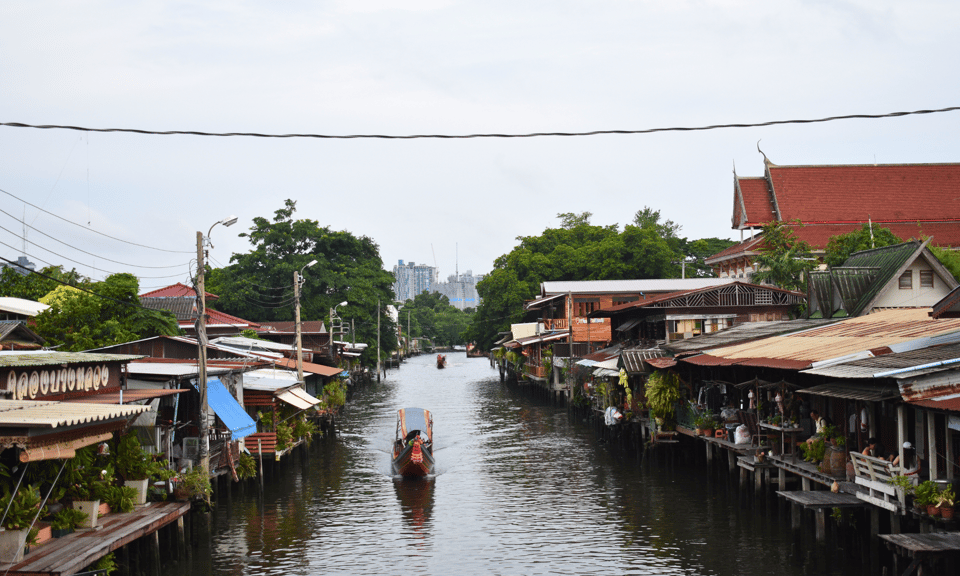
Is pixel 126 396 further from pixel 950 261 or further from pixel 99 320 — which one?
pixel 950 261

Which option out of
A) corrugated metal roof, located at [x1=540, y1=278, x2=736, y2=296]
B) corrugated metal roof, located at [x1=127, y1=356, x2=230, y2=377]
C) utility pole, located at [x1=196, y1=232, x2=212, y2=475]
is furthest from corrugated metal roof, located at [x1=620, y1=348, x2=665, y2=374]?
corrugated metal roof, located at [x1=540, y1=278, x2=736, y2=296]

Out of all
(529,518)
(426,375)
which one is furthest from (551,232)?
(529,518)

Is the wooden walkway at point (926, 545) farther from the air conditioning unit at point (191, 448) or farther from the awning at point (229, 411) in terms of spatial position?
the air conditioning unit at point (191, 448)

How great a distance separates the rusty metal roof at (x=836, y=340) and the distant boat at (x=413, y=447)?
1047 centimetres

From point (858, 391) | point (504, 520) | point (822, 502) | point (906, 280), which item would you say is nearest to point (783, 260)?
point (906, 280)

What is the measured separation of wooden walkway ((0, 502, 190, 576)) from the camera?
44.7ft

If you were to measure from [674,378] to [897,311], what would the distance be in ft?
26.2

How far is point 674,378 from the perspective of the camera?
105 ft

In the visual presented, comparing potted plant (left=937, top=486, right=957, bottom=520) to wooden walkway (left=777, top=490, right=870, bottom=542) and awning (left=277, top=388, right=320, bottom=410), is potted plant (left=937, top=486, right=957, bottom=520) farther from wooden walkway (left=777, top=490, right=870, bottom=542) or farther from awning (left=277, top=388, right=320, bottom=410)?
awning (left=277, top=388, right=320, bottom=410)

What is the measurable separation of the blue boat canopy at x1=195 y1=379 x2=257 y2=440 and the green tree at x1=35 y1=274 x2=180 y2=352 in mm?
8897

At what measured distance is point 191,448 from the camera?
2491 centimetres

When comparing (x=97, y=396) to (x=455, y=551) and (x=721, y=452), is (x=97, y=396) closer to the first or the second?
(x=455, y=551)

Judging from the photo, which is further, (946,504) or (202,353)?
(202,353)

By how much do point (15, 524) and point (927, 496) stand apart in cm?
1532
